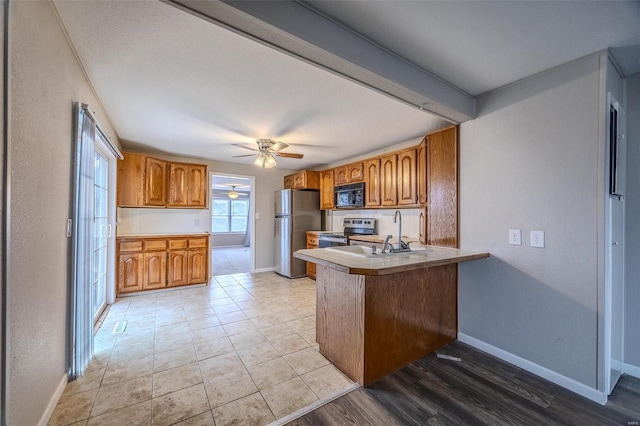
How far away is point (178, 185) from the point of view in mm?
4496

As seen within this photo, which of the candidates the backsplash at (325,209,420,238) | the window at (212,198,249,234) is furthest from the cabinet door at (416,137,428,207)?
the window at (212,198,249,234)

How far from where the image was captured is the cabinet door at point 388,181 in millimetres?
3713

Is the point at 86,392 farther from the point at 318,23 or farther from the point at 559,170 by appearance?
the point at 559,170

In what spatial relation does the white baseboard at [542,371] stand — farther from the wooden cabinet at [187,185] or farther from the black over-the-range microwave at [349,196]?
the wooden cabinet at [187,185]

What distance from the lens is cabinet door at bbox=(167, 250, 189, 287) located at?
4203 millimetres

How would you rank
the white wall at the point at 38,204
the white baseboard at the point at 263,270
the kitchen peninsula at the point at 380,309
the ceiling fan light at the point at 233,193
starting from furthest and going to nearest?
the ceiling fan light at the point at 233,193 → the white baseboard at the point at 263,270 → the kitchen peninsula at the point at 380,309 → the white wall at the point at 38,204

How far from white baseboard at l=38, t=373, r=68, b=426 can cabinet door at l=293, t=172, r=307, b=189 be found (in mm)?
4102

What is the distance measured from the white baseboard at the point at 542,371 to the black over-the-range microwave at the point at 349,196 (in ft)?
8.01

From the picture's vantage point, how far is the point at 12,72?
1.10 meters

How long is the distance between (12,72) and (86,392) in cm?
199

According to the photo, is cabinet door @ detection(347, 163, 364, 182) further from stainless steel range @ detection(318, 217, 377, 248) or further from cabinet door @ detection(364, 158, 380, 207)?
stainless steel range @ detection(318, 217, 377, 248)

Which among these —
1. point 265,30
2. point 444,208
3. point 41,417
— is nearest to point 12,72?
point 265,30

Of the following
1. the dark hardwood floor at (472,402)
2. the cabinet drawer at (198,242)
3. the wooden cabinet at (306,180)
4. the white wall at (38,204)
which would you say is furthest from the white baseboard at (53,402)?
the wooden cabinet at (306,180)

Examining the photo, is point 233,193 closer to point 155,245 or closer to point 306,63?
point 155,245
